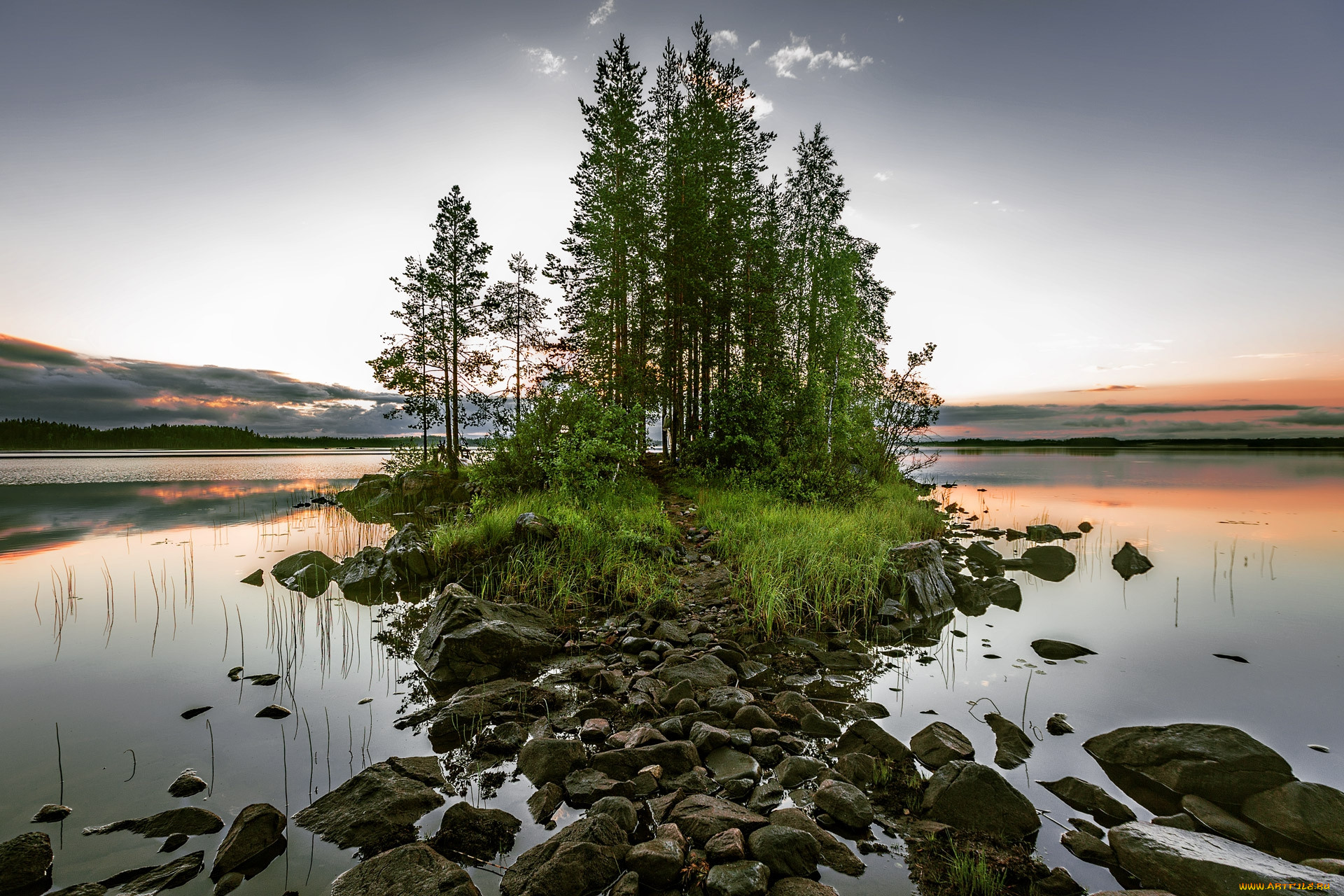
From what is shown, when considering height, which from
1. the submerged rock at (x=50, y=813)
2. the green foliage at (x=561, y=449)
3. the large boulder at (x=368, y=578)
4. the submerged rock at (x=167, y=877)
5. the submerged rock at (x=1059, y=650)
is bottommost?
the submerged rock at (x=1059, y=650)

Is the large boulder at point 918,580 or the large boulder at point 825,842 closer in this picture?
the large boulder at point 825,842

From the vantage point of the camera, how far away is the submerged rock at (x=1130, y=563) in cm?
1274

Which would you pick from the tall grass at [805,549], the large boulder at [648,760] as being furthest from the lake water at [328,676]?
the tall grass at [805,549]

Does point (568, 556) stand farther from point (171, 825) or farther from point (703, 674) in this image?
point (171, 825)

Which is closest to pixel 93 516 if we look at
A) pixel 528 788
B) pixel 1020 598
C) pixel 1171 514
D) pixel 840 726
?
pixel 528 788

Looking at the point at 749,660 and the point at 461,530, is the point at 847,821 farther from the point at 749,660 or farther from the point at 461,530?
the point at 461,530

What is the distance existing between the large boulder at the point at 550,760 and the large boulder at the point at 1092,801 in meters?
4.06

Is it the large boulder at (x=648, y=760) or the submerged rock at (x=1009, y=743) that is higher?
the large boulder at (x=648, y=760)

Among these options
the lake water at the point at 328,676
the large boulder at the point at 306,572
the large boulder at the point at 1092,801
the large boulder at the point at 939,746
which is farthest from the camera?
the large boulder at the point at 306,572

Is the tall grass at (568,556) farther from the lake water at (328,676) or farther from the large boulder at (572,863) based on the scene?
the large boulder at (572,863)

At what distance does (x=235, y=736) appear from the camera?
518cm

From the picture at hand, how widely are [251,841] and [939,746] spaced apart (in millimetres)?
5458

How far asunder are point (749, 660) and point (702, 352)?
1803 cm

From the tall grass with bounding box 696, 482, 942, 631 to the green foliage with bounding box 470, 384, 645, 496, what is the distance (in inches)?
129
